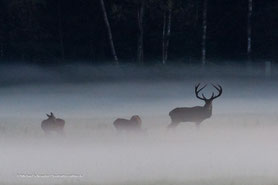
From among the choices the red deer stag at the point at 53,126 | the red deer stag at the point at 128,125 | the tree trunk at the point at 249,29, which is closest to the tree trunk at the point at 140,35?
the tree trunk at the point at 249,29

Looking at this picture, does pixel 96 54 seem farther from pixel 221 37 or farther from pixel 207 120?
pixel 207 120

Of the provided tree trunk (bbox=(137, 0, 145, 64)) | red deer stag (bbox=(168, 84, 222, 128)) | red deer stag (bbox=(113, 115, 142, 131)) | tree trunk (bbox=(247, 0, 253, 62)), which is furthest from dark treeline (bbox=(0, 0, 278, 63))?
red deer stag (bbox=(113, 115, 142, 131))

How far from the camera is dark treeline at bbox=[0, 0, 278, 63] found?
1531 inches

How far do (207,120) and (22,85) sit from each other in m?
15.0

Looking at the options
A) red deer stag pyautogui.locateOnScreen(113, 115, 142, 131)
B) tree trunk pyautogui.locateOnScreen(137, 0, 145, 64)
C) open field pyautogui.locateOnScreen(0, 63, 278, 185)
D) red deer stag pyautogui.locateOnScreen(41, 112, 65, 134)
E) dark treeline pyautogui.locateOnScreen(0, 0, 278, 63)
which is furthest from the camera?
dark treeline pyautogui.locateOnScreen(0, 0, 278, 63)

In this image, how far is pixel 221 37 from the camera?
40.5m

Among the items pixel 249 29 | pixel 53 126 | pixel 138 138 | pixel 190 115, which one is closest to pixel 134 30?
pixel 249 29

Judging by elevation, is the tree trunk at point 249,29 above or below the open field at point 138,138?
above

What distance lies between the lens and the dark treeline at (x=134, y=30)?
128 feet

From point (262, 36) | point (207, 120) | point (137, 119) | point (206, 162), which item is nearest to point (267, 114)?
point (207, 120)

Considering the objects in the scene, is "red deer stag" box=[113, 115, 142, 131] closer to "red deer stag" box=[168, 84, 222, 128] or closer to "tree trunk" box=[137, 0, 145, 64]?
"red deer stag" box=[168, 84, 222, 128]

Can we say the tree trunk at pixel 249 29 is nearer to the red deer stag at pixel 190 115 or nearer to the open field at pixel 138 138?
the open field at pixel 138 138

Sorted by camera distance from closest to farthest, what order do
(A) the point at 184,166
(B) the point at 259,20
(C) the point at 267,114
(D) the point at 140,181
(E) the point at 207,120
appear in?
1. (D) the point at 140,181
2. (A) the point at 184,166
3. (E) the point at 207,120
4. (C) the point at 267,114
5. (B) the point at 259,20

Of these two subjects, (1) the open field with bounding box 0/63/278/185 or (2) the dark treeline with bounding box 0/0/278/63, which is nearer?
(1) the open field with bounding box 0/63/278/185
